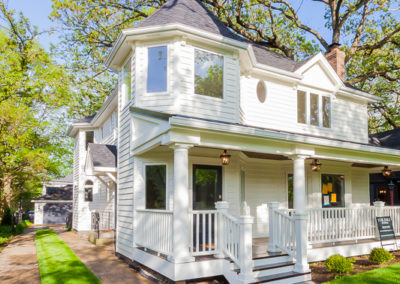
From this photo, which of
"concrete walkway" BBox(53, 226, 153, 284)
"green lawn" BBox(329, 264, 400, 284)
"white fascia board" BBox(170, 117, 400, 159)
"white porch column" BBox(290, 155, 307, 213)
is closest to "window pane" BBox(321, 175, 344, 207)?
"white fascia board" BBox(170, 117, 400, 159)

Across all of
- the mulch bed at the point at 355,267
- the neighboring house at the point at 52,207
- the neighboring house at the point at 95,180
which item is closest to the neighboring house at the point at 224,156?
the mulch bed at the point at 355,267

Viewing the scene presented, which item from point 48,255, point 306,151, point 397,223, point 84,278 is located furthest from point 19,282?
point 397,223

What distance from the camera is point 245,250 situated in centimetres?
639

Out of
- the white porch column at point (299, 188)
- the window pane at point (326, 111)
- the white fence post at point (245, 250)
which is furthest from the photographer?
the window pane at point (326, 111)

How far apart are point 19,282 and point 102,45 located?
17.2 metres

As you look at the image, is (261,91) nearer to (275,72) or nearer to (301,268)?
(275,72)

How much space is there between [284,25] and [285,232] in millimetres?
18511

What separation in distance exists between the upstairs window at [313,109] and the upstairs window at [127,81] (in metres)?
6.18

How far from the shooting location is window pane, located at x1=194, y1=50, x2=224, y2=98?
8.96 meters

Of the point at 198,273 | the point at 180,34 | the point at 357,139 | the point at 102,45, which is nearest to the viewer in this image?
the point at 198,273

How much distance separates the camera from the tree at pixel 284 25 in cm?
1855

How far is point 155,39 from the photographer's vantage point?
29.4 feet

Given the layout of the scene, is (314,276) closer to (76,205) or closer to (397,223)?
(397,223)

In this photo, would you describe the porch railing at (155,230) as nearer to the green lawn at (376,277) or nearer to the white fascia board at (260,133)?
the white fascia board at (260,133)
